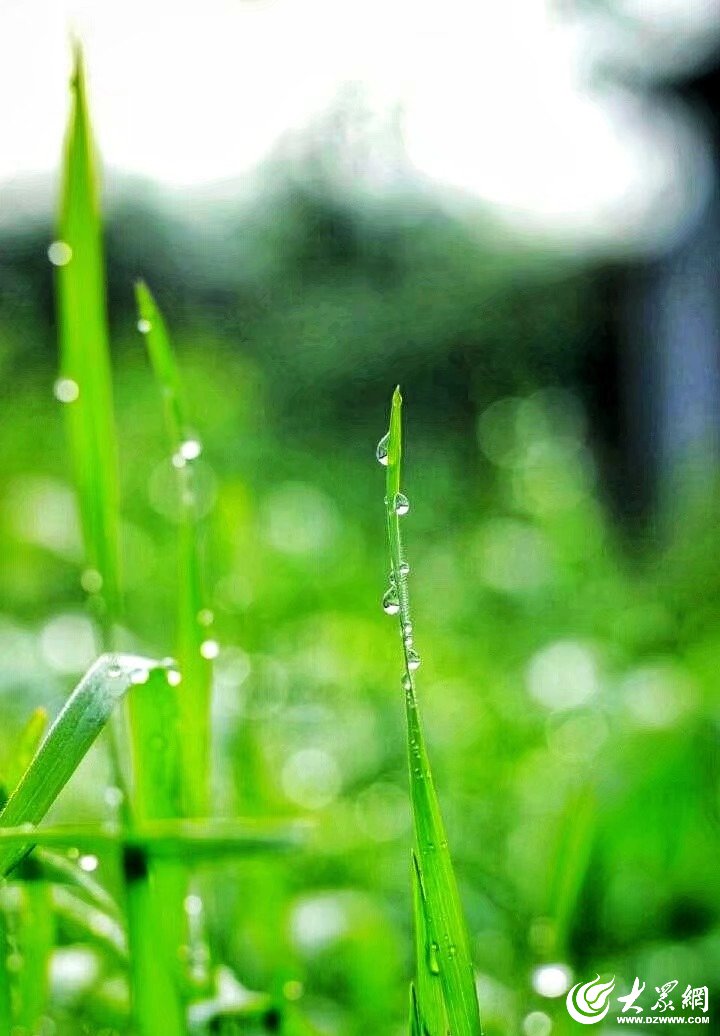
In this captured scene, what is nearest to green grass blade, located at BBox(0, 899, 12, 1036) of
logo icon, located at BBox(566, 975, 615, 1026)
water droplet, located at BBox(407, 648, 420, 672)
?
water droplet, located at BBox(407, 648, 420, 672)

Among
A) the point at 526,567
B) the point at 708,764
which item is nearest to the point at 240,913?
the point at 708,764

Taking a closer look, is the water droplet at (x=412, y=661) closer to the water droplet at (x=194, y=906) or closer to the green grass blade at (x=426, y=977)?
the green grass blade at (x=426, y=977)

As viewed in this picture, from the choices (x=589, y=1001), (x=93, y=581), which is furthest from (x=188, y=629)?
(x=589, y=1001)

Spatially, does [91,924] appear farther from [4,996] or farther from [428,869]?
[428,869]

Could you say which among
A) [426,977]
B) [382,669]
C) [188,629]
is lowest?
[426,977]

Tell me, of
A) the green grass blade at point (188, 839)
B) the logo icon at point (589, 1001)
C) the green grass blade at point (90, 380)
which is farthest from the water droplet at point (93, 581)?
the logo icon at point (589, 1001)

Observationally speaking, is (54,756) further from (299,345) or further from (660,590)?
(299,345)
